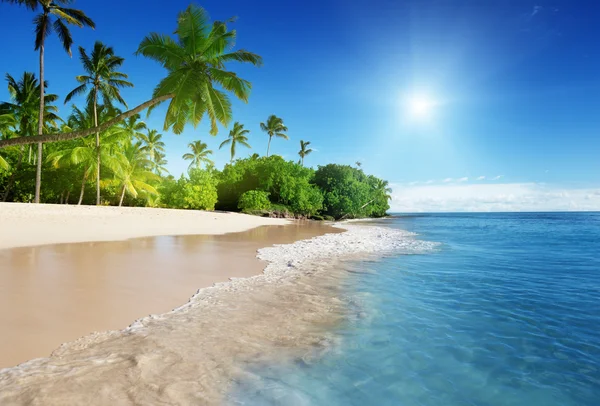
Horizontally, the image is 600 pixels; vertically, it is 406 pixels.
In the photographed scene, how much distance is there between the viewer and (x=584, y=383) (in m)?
3.52

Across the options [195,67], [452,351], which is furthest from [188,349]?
[195,67]

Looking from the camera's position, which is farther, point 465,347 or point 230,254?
point 230,254

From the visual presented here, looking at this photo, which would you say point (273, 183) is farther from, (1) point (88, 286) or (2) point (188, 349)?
(2) point (188, 349)

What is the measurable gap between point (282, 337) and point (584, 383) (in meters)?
3.45

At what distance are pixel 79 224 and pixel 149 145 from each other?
116 feet

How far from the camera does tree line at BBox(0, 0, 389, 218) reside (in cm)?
1302

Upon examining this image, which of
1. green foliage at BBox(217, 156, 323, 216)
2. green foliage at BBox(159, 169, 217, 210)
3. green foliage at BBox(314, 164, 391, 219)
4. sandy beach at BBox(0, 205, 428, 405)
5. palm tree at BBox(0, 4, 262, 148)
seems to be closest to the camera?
sandy beach at BBox(0, 205, 428, 405)

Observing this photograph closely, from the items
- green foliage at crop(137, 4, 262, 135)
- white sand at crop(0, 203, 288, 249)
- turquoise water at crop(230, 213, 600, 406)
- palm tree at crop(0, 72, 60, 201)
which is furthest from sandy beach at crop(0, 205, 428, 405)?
palm tree at crop(0, 72, 60, 201)

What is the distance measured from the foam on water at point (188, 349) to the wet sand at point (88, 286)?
38cm

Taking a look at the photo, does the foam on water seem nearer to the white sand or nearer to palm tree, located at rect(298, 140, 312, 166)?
the white sand

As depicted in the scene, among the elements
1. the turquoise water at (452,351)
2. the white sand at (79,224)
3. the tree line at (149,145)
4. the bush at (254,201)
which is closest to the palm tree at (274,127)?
the tree line at (149,145)

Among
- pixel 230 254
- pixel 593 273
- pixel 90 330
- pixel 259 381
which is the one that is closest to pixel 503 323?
pixel 259 381

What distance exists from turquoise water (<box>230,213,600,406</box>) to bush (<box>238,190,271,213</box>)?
31.4m

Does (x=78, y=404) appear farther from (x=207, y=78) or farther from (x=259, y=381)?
(x=207, y=78)
